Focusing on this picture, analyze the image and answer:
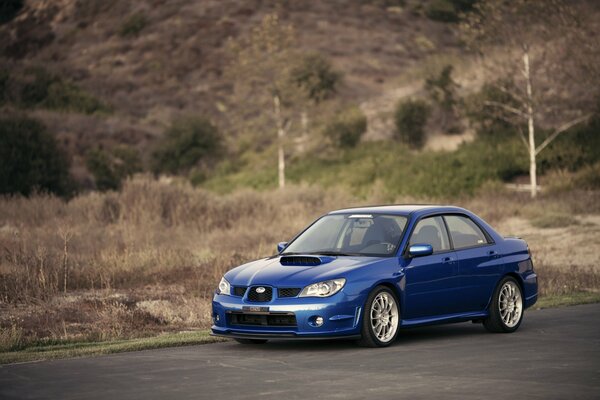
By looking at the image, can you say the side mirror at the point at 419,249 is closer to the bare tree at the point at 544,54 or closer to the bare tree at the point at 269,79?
the bare tree at the point at 544,54

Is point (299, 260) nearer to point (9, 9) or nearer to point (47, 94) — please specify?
point (47, 94)

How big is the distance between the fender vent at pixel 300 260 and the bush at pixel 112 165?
39.6m

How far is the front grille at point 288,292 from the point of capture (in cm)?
1291

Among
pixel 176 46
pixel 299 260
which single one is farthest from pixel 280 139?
pixel 299 260

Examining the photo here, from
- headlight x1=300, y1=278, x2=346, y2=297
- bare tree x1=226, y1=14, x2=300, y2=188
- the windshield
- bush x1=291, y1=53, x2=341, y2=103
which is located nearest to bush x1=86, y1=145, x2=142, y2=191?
bare tree x1=226, y1=14, x2=300, y2=188

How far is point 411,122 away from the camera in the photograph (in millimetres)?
56250

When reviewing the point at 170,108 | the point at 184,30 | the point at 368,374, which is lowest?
the point at 368,374

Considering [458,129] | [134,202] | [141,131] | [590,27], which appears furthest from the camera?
[141,131]

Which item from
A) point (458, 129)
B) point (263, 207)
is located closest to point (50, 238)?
point (263, 207)

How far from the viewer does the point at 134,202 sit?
36594mm

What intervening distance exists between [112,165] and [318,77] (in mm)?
13609

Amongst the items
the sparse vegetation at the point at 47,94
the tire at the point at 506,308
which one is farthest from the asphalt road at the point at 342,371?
the sparse vegetation at the point at 47,94

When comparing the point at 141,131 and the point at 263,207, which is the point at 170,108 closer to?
the point at 141,131

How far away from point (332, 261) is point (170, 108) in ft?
223
